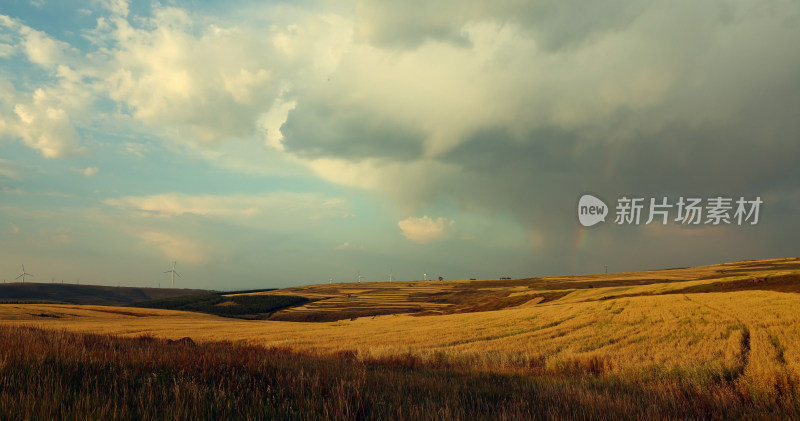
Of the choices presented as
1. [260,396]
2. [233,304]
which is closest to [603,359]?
[260,396]

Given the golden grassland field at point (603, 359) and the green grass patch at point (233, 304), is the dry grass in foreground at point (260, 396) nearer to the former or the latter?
the golden grassland field at point (603, 359)

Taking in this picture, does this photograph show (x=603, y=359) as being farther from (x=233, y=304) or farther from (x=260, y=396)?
(x=233, y=304)

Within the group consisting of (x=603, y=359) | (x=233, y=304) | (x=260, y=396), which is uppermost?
(x=260, y=396)

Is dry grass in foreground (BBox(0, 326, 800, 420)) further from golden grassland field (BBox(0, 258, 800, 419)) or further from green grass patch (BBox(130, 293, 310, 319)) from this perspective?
green grass patch (BBox(130, 293, 310, 319))

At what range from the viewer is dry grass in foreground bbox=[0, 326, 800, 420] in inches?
173

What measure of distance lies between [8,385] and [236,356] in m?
3.93

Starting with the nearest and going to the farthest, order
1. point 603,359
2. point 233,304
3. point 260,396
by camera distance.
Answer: point 260,396
point 603,359
point 233,304

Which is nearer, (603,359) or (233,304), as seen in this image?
(603,359)

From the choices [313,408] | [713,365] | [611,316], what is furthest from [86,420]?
[611,316]

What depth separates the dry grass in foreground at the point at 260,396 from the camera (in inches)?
173

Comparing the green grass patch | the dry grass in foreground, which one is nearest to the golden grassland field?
the dry grass in foreground

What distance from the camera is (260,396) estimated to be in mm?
5297

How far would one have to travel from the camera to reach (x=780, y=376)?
10.2 m

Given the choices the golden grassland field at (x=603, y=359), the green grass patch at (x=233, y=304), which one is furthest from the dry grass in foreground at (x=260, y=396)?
the green grass patch at (x=233, y=304)
